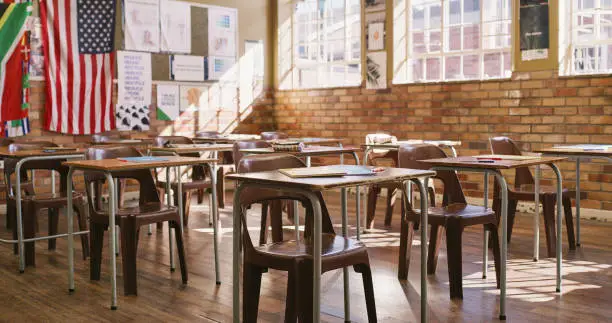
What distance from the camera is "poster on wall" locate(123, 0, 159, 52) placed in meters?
7.98

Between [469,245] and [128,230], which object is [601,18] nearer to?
[469,245]

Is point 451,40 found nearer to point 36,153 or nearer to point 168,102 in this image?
point 168,102

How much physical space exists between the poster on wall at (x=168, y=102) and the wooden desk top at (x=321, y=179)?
18.4 ft

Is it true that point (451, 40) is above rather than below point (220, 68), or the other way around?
above

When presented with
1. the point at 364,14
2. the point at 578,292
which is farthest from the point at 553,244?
the point at 364,14

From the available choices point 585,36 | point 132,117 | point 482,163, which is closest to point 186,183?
point 132,117

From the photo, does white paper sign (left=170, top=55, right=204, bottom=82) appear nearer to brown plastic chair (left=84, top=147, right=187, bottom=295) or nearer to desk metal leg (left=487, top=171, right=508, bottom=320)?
brown plastic chair (left=84, top=147, right=187, bottom=295)

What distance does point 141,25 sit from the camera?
26.6 feet

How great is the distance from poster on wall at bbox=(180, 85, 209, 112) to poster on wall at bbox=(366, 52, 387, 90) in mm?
2141

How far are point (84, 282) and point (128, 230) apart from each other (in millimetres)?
589

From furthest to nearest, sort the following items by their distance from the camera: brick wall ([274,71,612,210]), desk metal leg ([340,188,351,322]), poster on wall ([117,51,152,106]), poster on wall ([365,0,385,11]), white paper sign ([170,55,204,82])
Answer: white paper sign ([170,55,204,82])
poster on wall ([365,0,385,11])
poster on wall ([117,51,152,106])
brick wall ([274,71,612,210])
desk metal leg ([340,188,351,322])

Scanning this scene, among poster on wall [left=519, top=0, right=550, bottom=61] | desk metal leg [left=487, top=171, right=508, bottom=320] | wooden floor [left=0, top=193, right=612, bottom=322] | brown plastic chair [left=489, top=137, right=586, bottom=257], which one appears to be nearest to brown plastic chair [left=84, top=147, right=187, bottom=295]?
wooden floor [left=0, top=193, right=612, bottom=322]

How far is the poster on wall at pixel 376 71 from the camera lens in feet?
26.5

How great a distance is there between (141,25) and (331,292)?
524 centimetres
